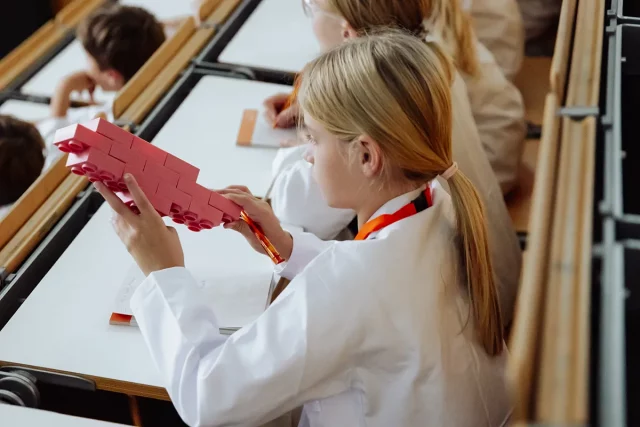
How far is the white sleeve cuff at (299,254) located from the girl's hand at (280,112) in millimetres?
477

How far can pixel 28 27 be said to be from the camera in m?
3.75

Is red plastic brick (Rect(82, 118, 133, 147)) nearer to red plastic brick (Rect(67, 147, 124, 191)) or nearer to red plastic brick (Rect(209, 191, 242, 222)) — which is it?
red plastic brick (Rect(67, 147, 124, 191))

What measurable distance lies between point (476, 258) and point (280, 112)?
3.06 feet

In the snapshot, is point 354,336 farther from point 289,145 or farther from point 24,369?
point 289,145

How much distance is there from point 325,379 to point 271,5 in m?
1.87

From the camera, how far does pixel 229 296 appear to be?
4.52 ft

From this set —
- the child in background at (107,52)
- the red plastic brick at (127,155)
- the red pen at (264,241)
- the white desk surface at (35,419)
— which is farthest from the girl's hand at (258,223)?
the child in background at (107,52)

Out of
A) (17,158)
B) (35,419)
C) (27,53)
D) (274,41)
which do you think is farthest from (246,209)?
(27,53)

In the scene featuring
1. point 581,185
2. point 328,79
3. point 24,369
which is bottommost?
point 24,369

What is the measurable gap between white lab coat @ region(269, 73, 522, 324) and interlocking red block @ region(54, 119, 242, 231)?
238mm

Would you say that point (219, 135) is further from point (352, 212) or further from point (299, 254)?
point (299, 254)

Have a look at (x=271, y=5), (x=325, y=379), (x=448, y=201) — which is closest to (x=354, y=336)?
(x=325, y=379)

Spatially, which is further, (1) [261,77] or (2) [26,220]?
(1) [261,77]

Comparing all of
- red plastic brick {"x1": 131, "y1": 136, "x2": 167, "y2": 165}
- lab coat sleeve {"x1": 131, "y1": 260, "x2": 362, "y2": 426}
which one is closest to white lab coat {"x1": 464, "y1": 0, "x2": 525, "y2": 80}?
red plastic brick {"x1": 131, "y1": 136, "x2": 167, "y2": 165}
